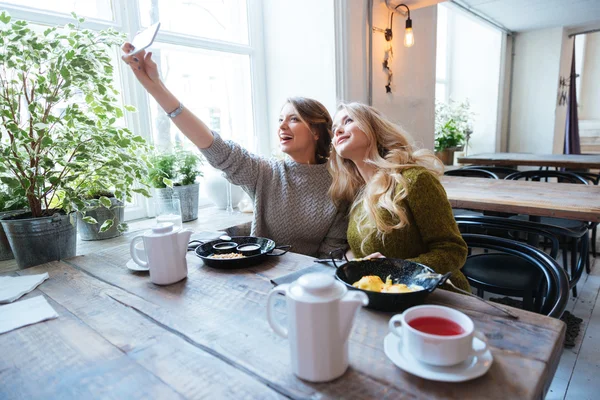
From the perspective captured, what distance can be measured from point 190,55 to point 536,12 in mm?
4172

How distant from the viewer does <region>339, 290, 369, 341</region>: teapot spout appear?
60 centimetres

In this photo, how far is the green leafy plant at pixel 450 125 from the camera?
4.17m

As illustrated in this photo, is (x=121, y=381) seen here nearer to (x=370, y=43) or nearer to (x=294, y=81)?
(x=294, y=81)

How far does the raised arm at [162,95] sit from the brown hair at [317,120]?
1.29 feet

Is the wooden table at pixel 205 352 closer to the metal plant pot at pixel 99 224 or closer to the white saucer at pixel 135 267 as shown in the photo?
the white saucer at pixel 135 267

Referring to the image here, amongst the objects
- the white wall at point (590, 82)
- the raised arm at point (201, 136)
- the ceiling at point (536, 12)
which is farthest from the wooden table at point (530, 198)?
the white wall at point (590, 82)

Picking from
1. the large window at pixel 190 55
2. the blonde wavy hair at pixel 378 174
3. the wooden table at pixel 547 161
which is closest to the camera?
the blonde wavy hair at pixel 378 174

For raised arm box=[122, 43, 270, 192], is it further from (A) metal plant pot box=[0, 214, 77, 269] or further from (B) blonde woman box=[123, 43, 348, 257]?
(A) metal plant pot box=[0, 214, 77, 269]

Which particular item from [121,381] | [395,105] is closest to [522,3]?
[395,105]

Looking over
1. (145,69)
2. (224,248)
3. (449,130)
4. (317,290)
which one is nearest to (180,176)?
(145,69)

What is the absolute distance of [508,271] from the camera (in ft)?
5.70

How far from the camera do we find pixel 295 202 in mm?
1617

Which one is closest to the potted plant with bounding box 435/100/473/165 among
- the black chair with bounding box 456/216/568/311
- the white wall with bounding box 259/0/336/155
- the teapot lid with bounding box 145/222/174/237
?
the white wall with bounding box 259/0/336/155

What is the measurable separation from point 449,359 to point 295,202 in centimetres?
107
